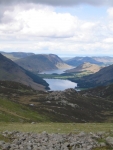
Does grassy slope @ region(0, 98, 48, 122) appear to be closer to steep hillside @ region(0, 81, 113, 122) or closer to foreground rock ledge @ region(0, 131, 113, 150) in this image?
steep hillside @ region(0, 81, 113, 122)

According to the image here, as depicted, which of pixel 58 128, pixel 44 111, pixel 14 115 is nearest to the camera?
pixel 58 128

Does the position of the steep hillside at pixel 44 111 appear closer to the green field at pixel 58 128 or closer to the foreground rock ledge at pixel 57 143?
the green field at pixel 58 128

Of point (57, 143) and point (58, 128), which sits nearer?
point (57, 143)

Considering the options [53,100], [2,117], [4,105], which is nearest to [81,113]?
[53,100]

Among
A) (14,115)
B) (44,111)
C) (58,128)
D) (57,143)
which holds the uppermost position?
(57,143)

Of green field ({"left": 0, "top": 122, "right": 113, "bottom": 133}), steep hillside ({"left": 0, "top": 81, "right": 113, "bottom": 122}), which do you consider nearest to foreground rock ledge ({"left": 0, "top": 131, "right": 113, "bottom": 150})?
green field ({"left": 0, "top": 122, "right": 113, "bottom": 133})

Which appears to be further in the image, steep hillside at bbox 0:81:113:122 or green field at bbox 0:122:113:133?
steep hillside at bbox 0:81:113:122

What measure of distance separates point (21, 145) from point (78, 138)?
A: 686 centimetres

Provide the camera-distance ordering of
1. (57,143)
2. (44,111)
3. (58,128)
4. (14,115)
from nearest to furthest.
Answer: (57,143), (58,128), (14,115), (44,111)

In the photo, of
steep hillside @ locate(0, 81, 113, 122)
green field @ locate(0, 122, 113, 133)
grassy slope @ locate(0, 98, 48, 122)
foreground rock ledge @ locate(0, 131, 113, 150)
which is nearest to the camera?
foreground rock ledge @ locate(0, 131, 113, 150)

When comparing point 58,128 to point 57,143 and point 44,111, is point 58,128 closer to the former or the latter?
point 57,143

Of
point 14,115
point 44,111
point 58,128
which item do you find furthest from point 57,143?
point 44,111

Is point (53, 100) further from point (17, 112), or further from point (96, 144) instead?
point (96, 144)

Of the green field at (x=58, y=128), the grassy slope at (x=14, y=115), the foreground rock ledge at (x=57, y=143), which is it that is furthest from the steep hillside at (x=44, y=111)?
the foreground rock ledge at (x=57, y=143)
